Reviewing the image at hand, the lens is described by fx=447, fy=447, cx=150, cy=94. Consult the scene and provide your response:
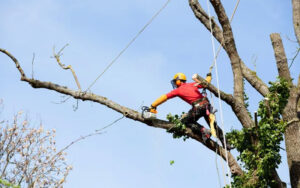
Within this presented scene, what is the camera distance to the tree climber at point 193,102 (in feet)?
23.9

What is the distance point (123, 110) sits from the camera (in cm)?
748

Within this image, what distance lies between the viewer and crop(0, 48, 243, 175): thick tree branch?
718 cm

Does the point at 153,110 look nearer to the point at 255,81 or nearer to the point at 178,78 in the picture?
the point at 178,78

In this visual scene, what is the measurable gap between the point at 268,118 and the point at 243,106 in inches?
20.8

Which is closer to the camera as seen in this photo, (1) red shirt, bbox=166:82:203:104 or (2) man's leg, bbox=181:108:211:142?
(2) man's leg, bbox=181:108:211:142

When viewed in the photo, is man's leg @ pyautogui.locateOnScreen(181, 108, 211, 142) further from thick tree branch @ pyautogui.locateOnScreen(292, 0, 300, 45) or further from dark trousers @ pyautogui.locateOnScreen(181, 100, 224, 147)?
thick tree branch @ pyautogui.locateOnScreen(292, 0, 300, 45)

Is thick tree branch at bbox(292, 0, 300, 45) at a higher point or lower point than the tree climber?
higher

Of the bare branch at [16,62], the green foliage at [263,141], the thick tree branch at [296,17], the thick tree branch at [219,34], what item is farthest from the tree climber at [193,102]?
the bare branch at [16,62]

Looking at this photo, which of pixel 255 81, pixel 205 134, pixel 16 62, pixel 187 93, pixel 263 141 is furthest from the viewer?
pixel 255 81

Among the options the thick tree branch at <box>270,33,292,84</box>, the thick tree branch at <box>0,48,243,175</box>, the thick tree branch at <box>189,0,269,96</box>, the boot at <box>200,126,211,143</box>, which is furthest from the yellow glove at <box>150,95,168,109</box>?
the thick tree branch at <box>270,33,292,84</box>

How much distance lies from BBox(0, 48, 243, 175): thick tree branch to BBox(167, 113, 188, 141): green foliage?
0.06 meters

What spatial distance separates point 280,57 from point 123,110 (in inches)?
127

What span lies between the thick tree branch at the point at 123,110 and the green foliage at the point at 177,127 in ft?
0.19

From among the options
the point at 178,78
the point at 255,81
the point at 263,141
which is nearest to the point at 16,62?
the point at 178,78
